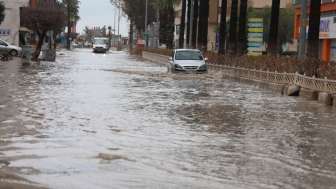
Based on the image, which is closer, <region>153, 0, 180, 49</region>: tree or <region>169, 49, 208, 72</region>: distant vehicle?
<region>169, 49, 208, 72</region>: distant vehicle

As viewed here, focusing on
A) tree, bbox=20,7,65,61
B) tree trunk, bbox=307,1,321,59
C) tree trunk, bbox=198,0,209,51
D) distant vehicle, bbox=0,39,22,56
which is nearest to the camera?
tree trunk, bbox=307,1,321,59

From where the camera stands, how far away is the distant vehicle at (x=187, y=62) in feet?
130

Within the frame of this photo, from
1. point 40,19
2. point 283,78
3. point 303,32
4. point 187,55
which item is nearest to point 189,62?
point 187,55

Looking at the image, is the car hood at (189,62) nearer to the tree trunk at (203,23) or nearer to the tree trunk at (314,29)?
the tree trunk at (314,29)

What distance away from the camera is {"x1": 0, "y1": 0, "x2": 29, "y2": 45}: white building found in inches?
2702

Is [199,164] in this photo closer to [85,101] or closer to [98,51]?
[85,101]

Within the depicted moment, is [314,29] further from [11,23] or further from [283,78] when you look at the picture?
[11,23]

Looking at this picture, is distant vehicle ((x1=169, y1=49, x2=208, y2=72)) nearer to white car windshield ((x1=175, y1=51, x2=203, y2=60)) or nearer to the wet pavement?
white car windshield ((x1=175, y1=51, x2=203, y2=60))

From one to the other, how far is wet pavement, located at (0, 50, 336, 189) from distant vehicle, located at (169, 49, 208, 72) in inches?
668

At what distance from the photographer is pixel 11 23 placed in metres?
69.4

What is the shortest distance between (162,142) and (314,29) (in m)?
18.1

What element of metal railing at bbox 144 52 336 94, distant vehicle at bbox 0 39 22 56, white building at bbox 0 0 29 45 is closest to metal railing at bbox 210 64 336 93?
metal railing at bbox 144 52 336 94

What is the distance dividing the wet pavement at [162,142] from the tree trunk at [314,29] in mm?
7337

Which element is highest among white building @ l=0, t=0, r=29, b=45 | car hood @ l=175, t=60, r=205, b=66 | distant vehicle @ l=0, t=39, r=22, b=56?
white building @ l=0, t=0, r=29, b=45
